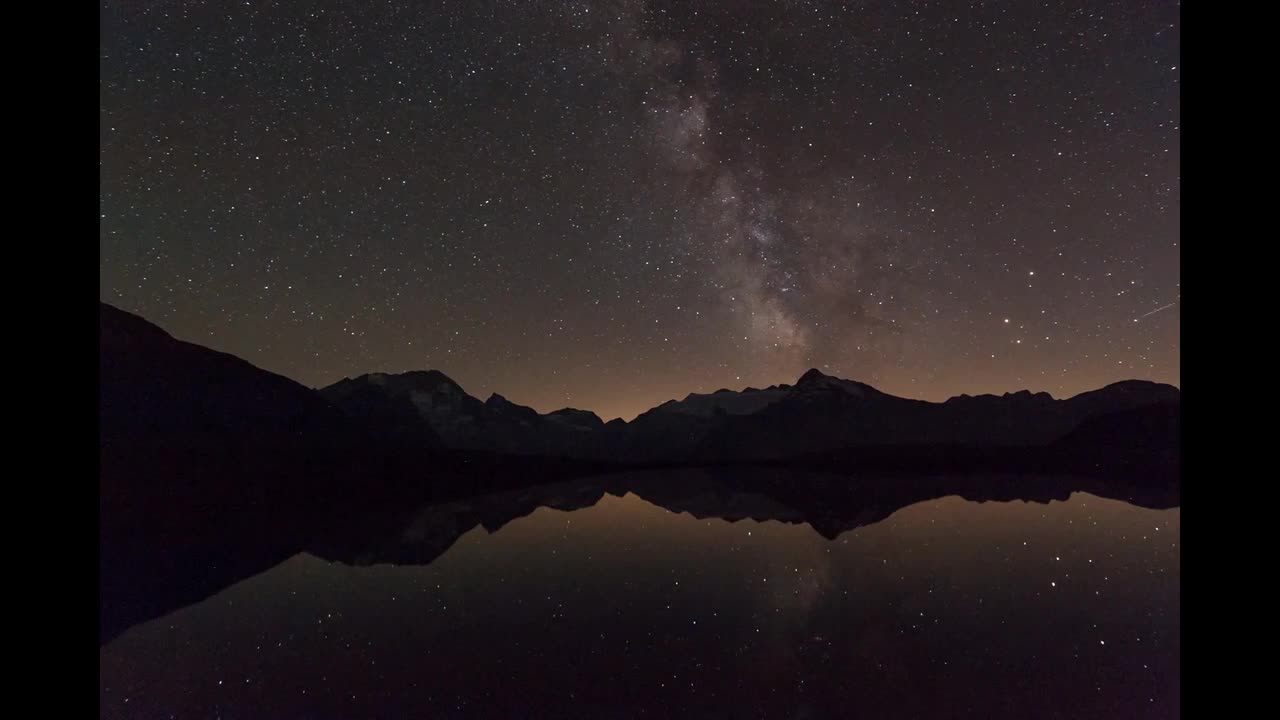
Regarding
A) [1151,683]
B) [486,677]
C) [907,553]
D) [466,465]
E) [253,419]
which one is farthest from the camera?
[253,419]

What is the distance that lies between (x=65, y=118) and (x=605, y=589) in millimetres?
17914

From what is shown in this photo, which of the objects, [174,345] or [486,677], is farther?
[174,345]

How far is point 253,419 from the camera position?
137 meters

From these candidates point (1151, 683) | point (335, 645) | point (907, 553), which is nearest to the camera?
point (1151, 683)

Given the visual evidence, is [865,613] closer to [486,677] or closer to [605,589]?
[605,589]

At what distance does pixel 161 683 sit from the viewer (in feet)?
38.1

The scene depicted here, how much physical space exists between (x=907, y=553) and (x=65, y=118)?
2565cm

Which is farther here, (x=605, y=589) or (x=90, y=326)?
(x=605, y=589)
